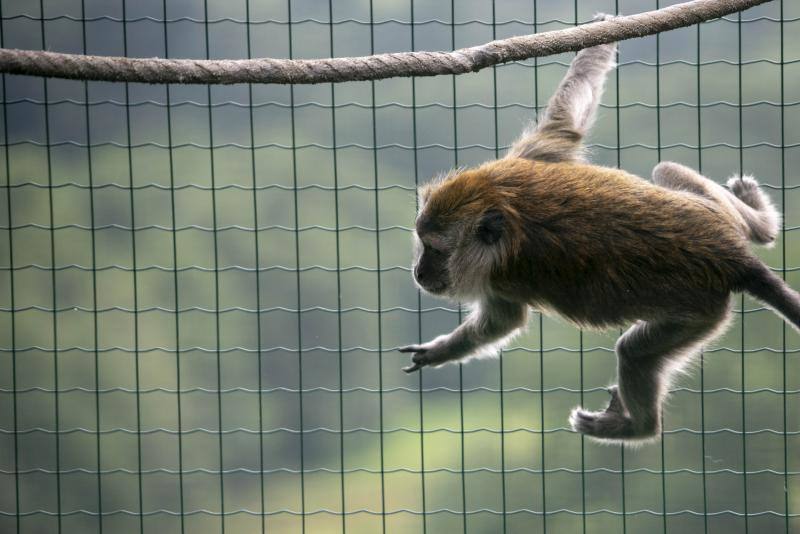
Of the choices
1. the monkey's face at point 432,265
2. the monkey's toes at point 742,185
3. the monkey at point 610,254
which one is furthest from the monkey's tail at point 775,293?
the monkey's face at point 432,265

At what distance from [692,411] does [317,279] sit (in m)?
3.60

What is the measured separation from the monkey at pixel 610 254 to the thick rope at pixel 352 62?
42cm

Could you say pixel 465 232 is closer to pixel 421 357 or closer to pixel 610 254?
pixel 610 254

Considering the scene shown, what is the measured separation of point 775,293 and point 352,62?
4.61 ft

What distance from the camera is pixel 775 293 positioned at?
314 cm

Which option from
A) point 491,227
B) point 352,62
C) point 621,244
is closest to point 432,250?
point 491,227

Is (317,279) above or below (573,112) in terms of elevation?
below

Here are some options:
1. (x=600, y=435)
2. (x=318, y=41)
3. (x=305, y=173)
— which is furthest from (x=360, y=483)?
(x=600, y=435)

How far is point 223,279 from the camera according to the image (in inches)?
378

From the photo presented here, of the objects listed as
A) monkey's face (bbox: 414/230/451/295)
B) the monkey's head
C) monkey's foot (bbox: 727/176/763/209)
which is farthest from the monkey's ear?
monkey's foot (bbox: 727/176/763/209)

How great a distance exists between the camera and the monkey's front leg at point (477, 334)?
356 centimetres

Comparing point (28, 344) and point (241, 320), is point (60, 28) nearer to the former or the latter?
point (28, 344)

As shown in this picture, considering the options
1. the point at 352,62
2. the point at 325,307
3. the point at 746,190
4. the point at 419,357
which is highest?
the point at 352,62

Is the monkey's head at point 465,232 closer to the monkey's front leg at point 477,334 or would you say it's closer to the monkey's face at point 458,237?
the monkey's face at point 458,237
